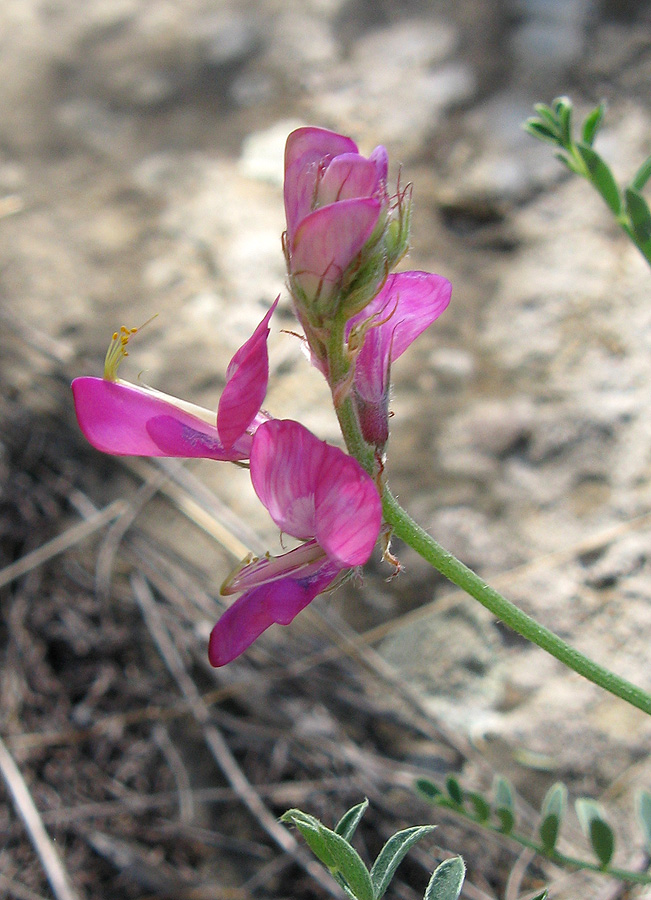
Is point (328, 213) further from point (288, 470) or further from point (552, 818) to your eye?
point (552, 818)

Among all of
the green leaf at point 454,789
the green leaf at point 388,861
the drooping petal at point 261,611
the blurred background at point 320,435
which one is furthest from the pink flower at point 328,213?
the green leaf at point 454,789

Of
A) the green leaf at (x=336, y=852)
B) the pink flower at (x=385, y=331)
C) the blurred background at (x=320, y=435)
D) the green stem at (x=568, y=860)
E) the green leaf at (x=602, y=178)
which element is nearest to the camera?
the green leaf at (x=336, y=852)

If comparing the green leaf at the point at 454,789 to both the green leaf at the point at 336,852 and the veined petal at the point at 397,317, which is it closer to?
the green leaf at the point at 336,852

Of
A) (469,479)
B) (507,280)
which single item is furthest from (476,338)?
(469,479)

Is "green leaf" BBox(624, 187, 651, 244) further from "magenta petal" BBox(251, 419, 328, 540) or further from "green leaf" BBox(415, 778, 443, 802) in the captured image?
"green leaf" BBox(415, 778, 443, 802)

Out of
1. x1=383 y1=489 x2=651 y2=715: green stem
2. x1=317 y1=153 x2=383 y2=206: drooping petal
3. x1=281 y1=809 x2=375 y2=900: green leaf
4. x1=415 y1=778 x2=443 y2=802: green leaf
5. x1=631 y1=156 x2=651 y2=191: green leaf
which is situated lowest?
x1=415 y1=778 x2=443 y2=802: green leaf

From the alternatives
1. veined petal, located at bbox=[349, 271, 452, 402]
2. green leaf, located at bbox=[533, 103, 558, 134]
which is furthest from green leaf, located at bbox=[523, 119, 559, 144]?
veined petal, located at bbox=[349, 271, 452, 402]

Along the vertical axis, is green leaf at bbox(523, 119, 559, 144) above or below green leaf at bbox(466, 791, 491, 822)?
above
